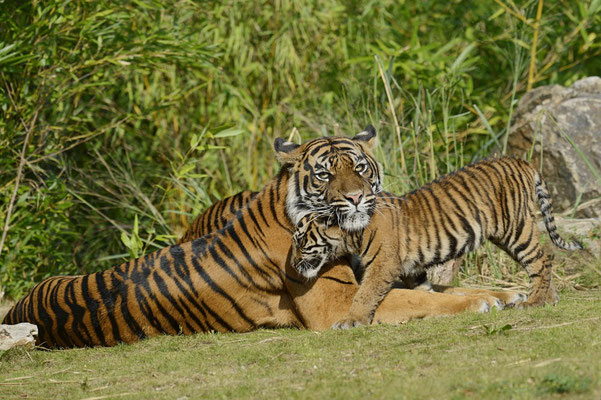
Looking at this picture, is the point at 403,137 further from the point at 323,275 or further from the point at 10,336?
the point at 10,336

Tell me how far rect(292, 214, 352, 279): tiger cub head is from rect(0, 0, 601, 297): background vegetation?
2.51 m

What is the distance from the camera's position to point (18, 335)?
4.95 metres

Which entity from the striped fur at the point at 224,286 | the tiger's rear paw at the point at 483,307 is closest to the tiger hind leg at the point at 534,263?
the tiger's rear paw at the point at 483,307

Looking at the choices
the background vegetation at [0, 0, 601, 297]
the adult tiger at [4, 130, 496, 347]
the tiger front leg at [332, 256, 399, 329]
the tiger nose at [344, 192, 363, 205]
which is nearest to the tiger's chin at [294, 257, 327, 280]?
the adult tiger at [4, 130, 496, 347]

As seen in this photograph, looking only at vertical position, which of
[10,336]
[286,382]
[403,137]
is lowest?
[10,336]

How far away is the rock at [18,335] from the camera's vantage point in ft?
15.9

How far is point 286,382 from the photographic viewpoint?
3570mm

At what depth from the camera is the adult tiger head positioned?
15.6ft

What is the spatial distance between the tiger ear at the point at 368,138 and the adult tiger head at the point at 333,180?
69 mm

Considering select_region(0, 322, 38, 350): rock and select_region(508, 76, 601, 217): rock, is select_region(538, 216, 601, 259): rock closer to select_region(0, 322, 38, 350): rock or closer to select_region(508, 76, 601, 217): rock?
select_region(508, 76, 601, 217): rock

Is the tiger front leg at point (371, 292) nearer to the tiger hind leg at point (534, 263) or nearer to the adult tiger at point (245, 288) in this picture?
the adult tiger at point (245, 288)

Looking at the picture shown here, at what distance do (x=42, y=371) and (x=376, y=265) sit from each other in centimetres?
188

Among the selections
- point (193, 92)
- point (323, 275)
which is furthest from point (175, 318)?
point (193, 92)

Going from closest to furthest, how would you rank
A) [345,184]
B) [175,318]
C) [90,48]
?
[345,184] → [175,318] → [90,48]
